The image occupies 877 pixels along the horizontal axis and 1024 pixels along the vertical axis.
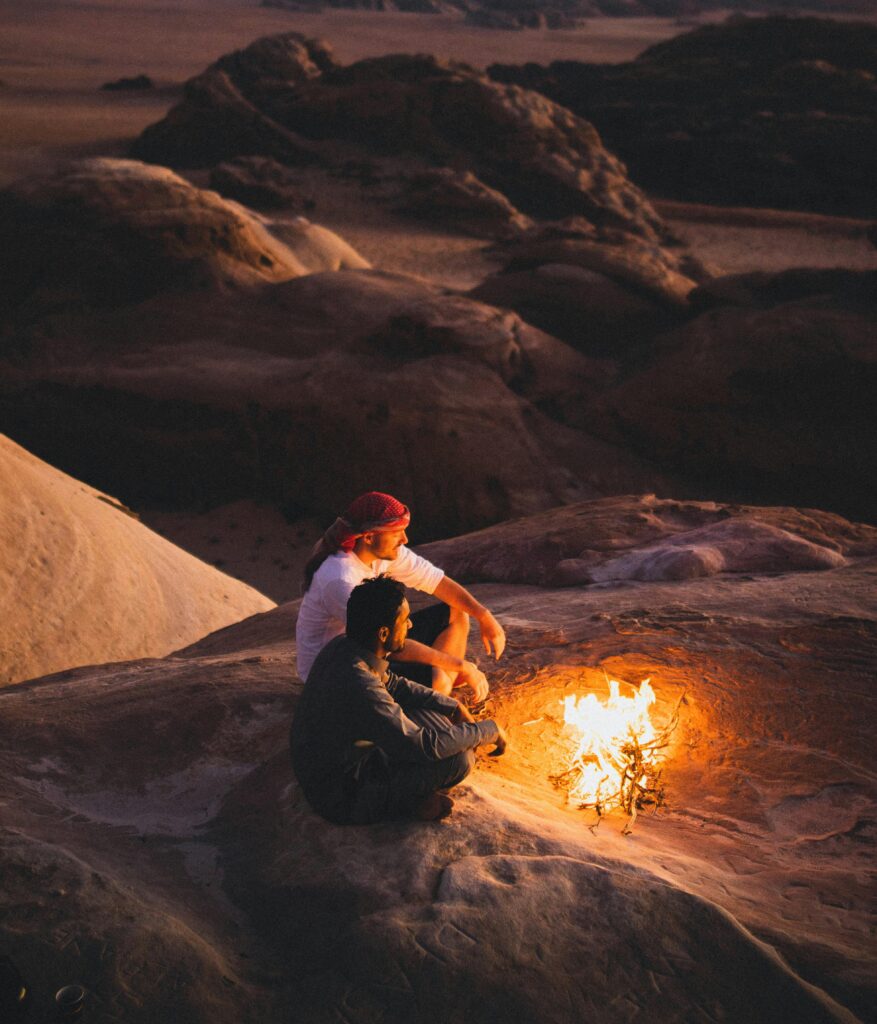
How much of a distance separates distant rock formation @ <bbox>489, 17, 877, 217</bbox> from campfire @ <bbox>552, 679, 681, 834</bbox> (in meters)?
25.6

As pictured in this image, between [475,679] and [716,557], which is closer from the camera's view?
[475,679]

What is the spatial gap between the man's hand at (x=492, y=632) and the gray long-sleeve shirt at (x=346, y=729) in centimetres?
93

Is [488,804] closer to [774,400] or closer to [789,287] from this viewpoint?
[774,400]

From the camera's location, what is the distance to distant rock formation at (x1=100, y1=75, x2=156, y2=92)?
1491 inches

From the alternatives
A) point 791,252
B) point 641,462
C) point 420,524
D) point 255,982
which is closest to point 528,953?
point 255,982

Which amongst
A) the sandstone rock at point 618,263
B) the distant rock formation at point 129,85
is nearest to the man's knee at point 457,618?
the sandstone rock at point 618,263

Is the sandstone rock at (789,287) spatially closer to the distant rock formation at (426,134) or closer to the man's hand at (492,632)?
the man's hand at (492,632)

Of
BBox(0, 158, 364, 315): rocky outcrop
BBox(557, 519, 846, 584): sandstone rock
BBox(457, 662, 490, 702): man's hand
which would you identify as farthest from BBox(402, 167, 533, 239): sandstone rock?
BBox(457, 662, 490, 702): man's hand

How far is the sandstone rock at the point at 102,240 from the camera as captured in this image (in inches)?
515

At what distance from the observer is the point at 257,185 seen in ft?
73.2

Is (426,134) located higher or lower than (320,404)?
higher

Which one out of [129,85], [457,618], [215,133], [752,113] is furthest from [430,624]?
→ [129,85]

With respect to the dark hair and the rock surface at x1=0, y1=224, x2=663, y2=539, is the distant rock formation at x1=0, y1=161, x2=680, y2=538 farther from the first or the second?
the dark hair

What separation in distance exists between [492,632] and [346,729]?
1.22 metres
